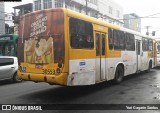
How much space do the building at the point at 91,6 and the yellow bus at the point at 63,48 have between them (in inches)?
1273

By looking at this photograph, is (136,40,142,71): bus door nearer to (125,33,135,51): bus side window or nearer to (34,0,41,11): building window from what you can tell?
(125,33,135,51): bus side window

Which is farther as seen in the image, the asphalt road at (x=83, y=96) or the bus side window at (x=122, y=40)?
the bus side window at (x=122, y=40)

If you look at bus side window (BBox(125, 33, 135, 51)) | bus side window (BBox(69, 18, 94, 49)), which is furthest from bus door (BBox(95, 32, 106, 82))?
bus side window (BBox(125, 33, 135, 51))

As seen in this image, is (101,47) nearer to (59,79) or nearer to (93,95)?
(93,95)

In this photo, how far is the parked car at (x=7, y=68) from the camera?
496 inches

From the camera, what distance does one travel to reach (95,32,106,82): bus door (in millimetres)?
10289

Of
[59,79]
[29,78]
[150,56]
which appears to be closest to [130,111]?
[59,79]

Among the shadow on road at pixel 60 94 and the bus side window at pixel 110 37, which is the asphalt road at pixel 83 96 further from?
the bus side window at pixel 110 37

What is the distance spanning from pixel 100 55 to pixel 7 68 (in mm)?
5224

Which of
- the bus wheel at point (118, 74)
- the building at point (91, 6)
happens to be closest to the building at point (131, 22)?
the building at point (91, 6)

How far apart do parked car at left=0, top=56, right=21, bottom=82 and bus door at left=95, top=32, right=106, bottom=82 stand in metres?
5.16

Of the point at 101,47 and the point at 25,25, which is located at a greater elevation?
the point at 25,25

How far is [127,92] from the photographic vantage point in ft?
33.6

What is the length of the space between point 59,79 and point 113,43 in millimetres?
4595
